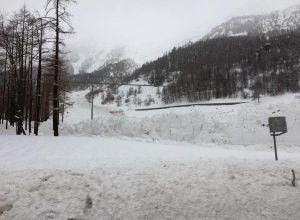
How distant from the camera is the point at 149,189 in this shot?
26.9ft

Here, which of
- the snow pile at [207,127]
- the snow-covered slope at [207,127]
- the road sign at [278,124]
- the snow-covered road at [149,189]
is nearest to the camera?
the snow-covered road at [149,189]

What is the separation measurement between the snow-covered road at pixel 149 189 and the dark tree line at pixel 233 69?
92.1m

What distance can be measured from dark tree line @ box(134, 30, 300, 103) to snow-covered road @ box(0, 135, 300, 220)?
92.1 m

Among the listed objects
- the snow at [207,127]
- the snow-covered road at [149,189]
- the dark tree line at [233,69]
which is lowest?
the snow-covered road at [149,189]

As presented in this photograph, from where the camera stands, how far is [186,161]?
11367mm

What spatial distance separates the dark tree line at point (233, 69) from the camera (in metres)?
116

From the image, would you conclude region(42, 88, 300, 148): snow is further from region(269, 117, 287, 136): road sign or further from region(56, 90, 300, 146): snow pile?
region(269, 117, 287, 136): road sign

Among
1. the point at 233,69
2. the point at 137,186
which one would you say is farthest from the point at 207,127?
the point at 233,69

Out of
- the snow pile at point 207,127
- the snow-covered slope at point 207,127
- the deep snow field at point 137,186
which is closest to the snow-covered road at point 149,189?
the deep snow field at point 137,186

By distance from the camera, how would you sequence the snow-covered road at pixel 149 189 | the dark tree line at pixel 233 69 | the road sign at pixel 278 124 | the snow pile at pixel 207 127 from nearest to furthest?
the snow-covered road at pixel 149 189 < the road sign at pixel 278 124 < the snow pile at pixel 207 127 < the dark tree line at pixel 233 69

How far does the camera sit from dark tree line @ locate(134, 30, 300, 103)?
116m

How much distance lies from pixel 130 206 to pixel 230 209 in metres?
2.43

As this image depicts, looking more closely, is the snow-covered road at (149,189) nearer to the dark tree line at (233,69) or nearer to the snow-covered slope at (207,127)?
the snow-covered slope at (207,127)

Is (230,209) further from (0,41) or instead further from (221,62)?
(221,62)
